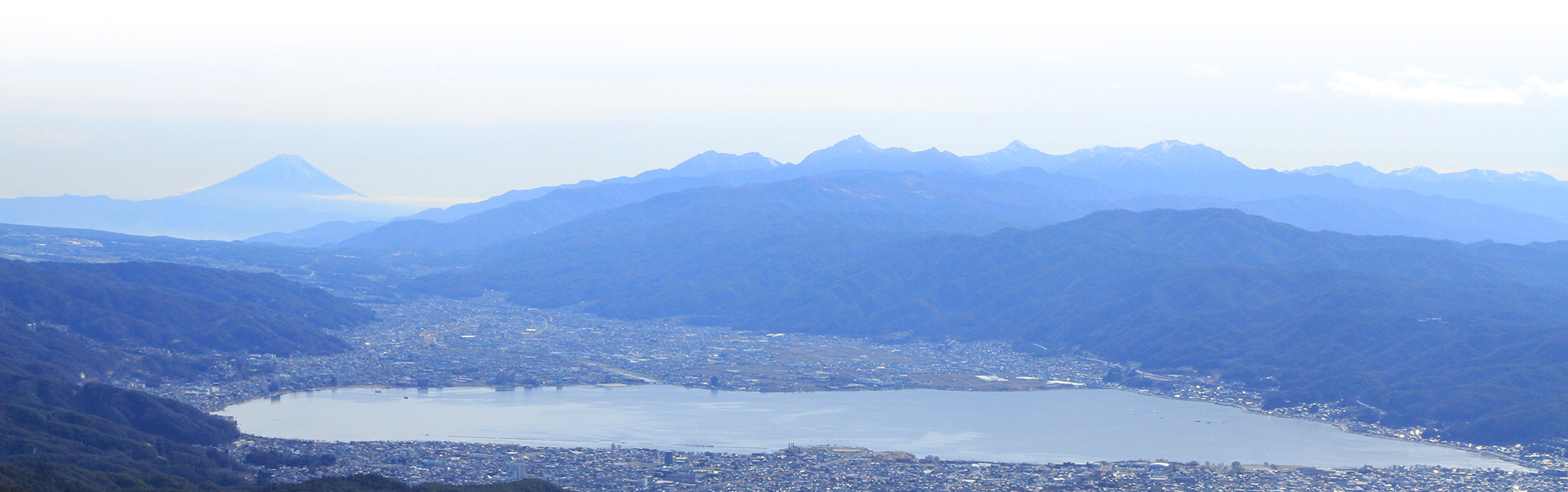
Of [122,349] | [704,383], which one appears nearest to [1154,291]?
[704,383]

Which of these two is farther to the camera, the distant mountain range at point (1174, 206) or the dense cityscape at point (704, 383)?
the distant mountain range at point (1174, 206)

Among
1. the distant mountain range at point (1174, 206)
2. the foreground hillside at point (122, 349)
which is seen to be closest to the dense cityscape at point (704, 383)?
the foreground hillside at point (122, 349)

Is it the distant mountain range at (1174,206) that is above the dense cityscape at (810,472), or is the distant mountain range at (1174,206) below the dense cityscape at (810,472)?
above

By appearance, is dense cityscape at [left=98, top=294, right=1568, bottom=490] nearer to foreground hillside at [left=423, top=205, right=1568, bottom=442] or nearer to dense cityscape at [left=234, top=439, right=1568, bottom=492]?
dense cityscape at [left=234, top=439, right=1568, bottom=492]

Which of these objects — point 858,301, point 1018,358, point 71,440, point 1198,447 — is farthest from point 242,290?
point 1198,447

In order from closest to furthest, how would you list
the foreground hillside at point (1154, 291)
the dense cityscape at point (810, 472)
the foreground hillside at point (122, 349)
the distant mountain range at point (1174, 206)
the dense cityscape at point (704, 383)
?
1. the foreground hillside at point (122, 349)
2. the dense cityscape at point (810, 472)
3. the dense cityscape at point (704, 383)
4. the foreground hillside at point (1154, 291)
5. the distant mountain range at point (1174, 206)

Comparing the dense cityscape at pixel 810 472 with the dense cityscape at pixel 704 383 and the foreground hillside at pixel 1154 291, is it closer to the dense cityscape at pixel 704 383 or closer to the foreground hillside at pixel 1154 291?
the dense cityscape at pixel 704 383
